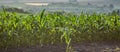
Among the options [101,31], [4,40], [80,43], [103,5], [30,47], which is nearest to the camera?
[4,40]

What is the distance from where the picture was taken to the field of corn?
135 inches

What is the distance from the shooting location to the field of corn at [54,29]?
11.2ft

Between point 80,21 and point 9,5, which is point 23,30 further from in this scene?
point 9,5

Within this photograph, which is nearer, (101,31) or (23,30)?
(23,30)

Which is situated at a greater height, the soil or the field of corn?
the field of corn

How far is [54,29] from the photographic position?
3.71 meters

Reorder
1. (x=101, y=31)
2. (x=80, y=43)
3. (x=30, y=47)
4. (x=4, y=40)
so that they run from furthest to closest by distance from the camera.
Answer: (x=101, y=31) < (x=80, y=43) < (x=30, y=47) < (x=4, y=40)

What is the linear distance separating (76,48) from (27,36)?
675mm

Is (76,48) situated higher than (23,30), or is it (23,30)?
(23,30)

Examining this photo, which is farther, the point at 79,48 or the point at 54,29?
the point at 54,29

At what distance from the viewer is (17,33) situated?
3428mm

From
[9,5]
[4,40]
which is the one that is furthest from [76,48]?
[9,5]

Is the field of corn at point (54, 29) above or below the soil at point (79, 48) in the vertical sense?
above

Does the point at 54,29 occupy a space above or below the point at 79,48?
above
